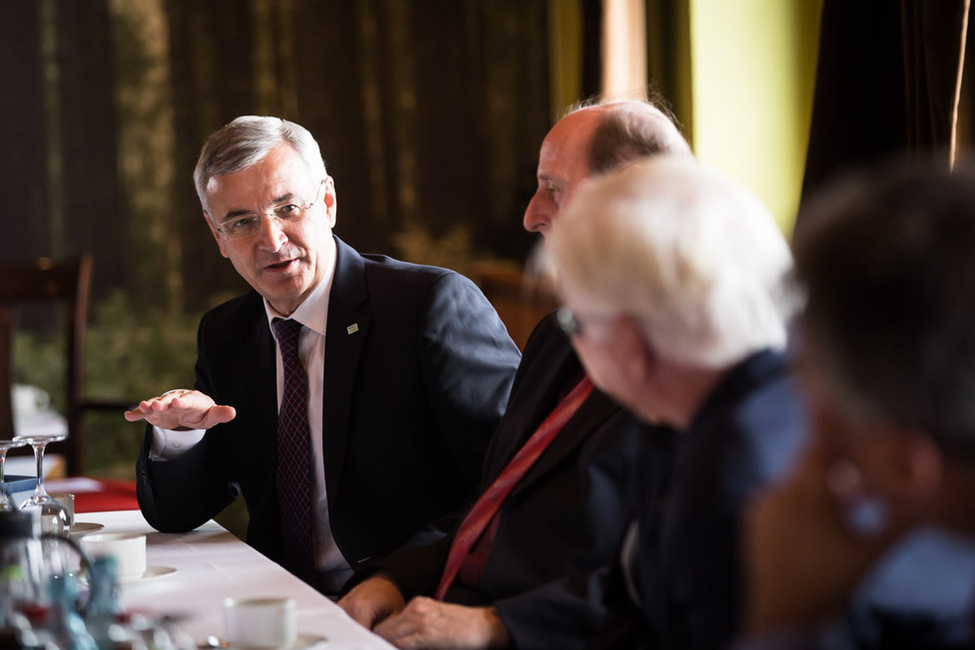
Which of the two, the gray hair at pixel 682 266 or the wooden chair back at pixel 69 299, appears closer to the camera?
the gray hair at pixel 682 266

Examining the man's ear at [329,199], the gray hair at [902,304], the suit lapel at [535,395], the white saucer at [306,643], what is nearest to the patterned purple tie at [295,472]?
the man's ear at [329,199]

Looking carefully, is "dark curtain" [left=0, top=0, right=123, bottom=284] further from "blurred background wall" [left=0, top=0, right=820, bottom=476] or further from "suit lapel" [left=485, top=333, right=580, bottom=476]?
"suit lapel" [left=485, top=333, right=580, bottom=476]

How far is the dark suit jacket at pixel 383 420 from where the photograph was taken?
2.21 metres

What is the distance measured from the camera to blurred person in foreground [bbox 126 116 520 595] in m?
2.22

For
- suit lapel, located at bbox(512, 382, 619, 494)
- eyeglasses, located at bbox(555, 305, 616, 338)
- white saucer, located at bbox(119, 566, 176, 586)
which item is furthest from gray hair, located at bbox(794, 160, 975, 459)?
white saucer, located at bbox(119, 566, 176, 586)

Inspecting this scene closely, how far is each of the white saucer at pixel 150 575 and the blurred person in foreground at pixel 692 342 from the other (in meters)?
0.82

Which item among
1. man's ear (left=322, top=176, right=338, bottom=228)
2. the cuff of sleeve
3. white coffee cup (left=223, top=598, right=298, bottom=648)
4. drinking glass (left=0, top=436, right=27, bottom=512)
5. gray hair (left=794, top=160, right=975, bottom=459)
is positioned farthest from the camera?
man's ear (left=322, top=176, right=338, bottom=228)

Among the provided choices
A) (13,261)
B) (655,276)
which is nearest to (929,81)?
(655,276)

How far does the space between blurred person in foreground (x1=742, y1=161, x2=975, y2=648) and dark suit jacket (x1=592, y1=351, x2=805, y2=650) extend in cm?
11

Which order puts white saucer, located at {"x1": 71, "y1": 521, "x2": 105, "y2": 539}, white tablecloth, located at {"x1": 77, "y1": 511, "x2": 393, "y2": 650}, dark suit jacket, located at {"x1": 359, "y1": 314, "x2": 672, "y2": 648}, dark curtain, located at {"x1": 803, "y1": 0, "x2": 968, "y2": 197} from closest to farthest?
white tablecloth, located at {"x1": 77, "y1": 511, "x2": 393, "y2": 650} → dark suit jacket, located at {"x1": 359, "y1": 314, "x2": 672, "y2": 648} → white saucer, located at {"x1": 71, "y1": 521, "x2": 105, "y2": 539} → dark curtain, located at {"x1": 803, "y1": 0, "x2": 968, "y2": 197}

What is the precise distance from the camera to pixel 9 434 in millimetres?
3523

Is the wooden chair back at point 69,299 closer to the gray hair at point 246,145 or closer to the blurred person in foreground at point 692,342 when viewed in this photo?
the gray hair at point 246,145

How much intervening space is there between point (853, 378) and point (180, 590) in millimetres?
1127

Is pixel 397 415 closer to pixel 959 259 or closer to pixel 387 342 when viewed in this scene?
pixel 387 342
